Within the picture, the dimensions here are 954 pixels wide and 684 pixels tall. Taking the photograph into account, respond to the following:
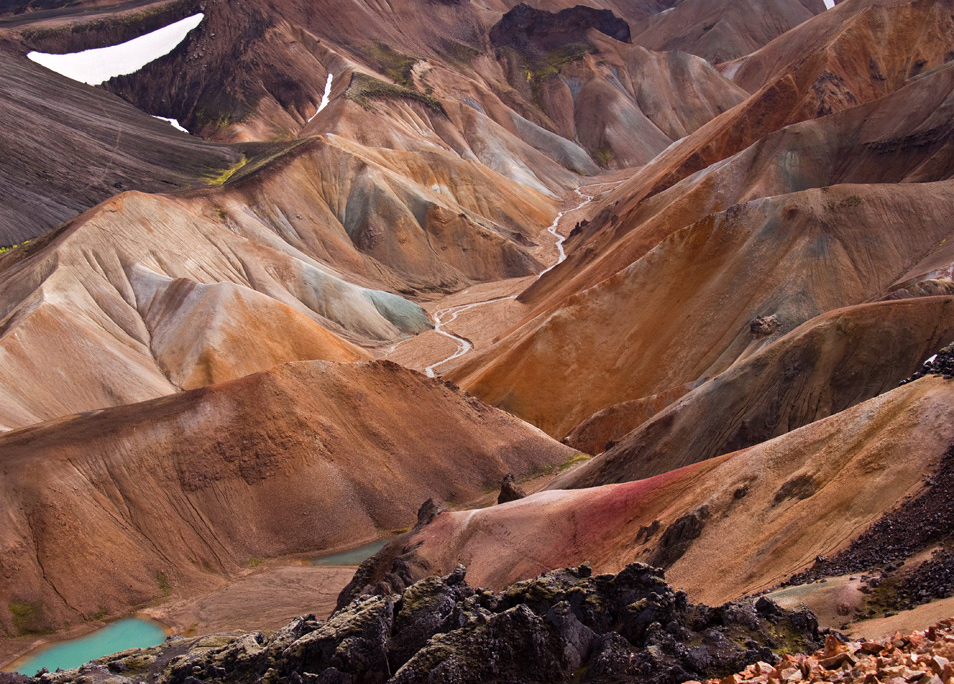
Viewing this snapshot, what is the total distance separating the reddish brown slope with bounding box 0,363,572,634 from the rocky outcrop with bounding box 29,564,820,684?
1627 centimetres

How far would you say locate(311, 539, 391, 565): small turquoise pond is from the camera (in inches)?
1601

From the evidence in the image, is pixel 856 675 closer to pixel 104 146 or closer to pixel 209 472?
pixel 209 472

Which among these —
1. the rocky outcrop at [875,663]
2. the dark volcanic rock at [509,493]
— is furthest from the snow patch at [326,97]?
the rocky outcrop at [875,663]

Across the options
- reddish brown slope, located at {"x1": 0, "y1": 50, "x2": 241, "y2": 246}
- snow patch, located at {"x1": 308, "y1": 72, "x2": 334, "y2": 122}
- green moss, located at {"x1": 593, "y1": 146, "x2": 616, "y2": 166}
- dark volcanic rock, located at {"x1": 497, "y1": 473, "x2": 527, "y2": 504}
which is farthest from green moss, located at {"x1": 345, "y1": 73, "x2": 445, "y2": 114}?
dark volcanic rock, located at {"x1": 497, "y1": 473, "x2": 527, "y2": 504}

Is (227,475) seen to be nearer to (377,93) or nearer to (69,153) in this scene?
(69,153)

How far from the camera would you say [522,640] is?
1825 centimetres

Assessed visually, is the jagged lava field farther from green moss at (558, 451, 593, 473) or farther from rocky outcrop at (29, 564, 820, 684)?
green moss at (558, 451, 593, 473)

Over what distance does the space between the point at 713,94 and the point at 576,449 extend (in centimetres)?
13541

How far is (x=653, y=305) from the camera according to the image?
2254 inches

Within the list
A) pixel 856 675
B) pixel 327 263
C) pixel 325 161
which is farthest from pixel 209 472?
pixel 325 161

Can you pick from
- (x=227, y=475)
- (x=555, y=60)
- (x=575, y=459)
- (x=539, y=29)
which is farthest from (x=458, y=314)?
(x=539, y=29)

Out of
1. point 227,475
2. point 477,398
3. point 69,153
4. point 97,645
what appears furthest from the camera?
point 69,153

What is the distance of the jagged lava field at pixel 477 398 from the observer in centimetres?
2002

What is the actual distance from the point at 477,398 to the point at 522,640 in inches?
1439
